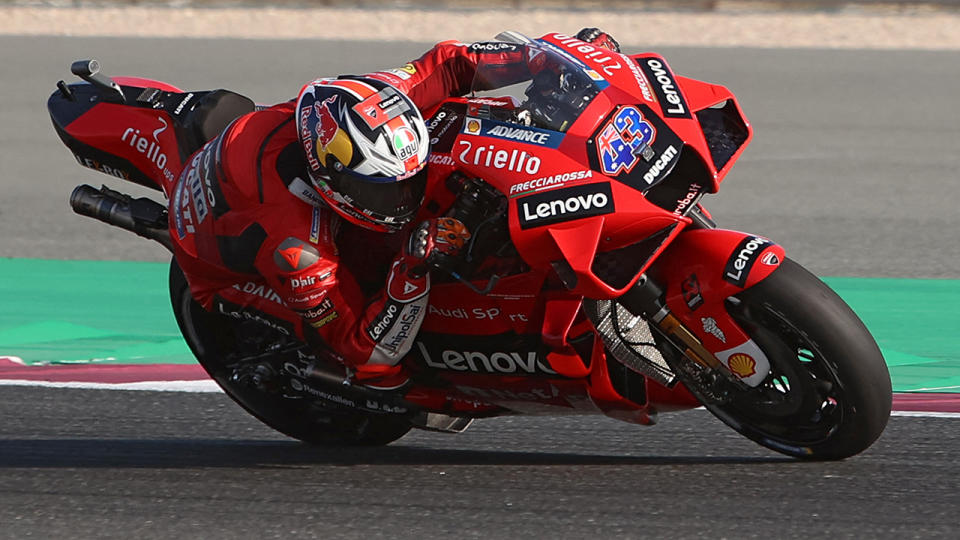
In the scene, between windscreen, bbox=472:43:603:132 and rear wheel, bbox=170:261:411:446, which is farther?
rear wheel, bbox=170:261:411:446

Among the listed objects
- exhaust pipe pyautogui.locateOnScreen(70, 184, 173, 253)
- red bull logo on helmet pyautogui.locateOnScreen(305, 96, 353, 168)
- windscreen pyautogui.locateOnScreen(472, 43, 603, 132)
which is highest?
windscreen pyautogui.locateOnScreen(472, 43, 603, 132)

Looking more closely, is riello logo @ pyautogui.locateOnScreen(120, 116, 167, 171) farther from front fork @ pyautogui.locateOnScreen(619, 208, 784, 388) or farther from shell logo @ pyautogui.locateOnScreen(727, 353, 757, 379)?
shell logo @ pyautogui.locateOnScreen(727, 353, 757, 379)

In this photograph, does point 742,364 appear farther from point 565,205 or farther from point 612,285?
point 565,205

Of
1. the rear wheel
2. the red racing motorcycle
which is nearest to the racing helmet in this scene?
the red racing motorcycle

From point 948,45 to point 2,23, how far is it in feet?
33.3

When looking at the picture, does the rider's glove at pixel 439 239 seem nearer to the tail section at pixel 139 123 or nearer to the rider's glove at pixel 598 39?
the rider's glove at pixel 598 39

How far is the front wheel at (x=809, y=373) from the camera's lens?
3678 millimetres

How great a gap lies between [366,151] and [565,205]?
54 centimetres

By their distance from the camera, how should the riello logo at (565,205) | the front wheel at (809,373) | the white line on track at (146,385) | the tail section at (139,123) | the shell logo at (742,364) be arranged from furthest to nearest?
the white line on track at (146,385), the tail section at (139,123), the shell logo at (742,364), the front wheel at (809,373), the riello logo at (565,205)

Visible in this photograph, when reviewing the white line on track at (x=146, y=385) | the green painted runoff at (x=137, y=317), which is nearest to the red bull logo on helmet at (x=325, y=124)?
the white line on track at (x=146, y=385)

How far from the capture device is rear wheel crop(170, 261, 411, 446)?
4645mm

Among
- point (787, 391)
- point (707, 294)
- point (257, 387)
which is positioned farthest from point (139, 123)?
point (787, 391)

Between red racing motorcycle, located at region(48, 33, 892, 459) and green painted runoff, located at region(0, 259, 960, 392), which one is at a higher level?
red racing motorcycle, located at region(48, 33, 892, 459)

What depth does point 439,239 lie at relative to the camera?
12.2ft
